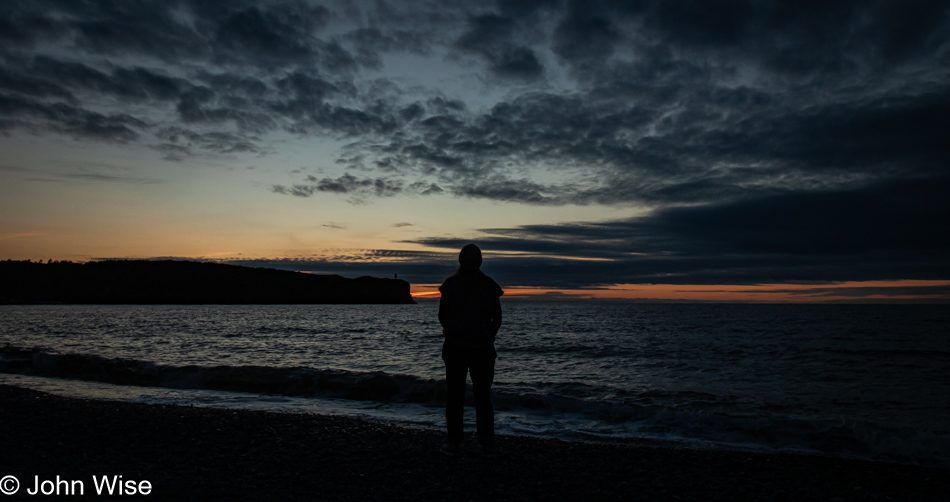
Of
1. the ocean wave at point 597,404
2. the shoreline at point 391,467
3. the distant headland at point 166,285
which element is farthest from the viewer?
the distant headland at point 166,285

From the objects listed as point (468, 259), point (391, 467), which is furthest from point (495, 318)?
point (391, 467)

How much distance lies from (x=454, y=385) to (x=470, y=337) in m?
0.65

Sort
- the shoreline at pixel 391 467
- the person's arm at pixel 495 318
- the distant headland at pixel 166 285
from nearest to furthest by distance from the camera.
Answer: the shoreline at pixel 391 467 → the person's arm at pixel 495 318 → the distant headland at pixel 166 285

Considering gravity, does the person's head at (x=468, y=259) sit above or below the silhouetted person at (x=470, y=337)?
above

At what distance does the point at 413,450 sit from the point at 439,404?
181 inches

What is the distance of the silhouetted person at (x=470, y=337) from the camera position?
586 cm

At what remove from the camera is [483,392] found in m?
6.02

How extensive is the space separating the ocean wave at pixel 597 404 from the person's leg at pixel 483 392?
2.68 meters

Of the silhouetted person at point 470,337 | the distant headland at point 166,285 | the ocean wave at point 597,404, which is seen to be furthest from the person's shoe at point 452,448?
the distant headland at point 166,285

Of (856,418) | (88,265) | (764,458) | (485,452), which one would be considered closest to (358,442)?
(485,452)

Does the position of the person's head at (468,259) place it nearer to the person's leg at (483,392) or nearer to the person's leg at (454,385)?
the person's leg at (454,385)

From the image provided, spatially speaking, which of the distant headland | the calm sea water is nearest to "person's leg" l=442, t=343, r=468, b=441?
the calm sea water

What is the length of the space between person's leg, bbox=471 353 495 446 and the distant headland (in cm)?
14993

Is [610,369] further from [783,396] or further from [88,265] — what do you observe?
→ [88,265]
